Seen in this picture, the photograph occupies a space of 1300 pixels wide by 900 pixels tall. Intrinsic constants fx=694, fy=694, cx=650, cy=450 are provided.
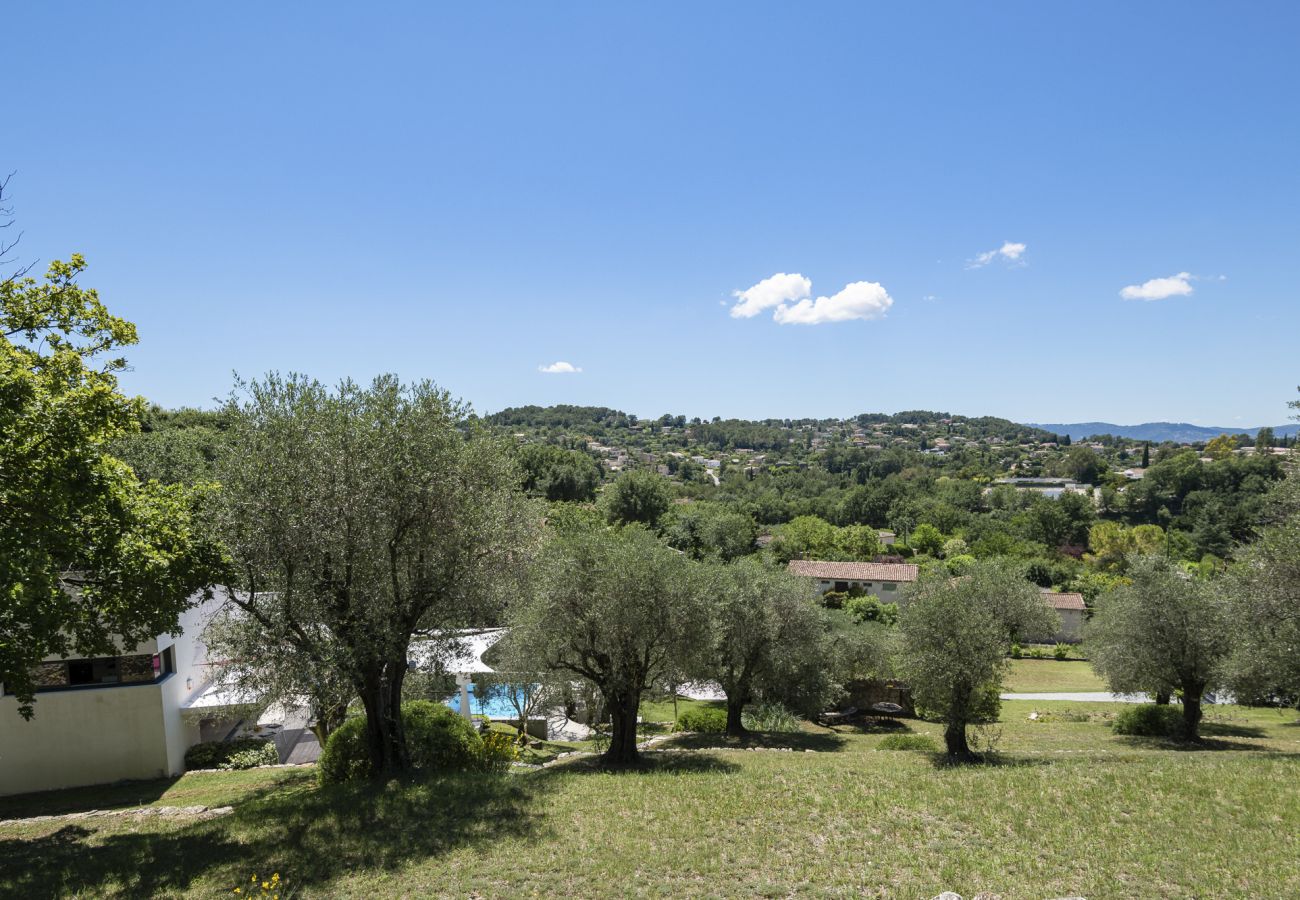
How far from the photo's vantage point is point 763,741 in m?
24.1

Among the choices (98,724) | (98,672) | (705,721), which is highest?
(98,672)

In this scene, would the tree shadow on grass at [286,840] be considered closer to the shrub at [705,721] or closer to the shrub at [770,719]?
the shrub at [705,721]

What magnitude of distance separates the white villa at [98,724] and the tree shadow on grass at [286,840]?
631 centimetres

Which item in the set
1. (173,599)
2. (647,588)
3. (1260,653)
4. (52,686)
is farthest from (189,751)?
(1260,653)

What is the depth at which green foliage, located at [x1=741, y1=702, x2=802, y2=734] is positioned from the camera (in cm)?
2698

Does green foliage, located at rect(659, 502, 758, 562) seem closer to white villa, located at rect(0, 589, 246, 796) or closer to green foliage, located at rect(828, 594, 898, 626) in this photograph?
green foliage, located at rect(828, 594, 898, 626)

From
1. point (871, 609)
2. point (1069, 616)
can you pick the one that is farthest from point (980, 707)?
point (1069, 616)

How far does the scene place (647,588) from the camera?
17.9 meters

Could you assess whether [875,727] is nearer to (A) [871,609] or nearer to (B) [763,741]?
(B) [763,741]

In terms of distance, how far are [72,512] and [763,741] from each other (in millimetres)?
20666

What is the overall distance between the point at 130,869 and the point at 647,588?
11121 mm

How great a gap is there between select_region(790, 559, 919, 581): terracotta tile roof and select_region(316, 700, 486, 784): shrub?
53.9m

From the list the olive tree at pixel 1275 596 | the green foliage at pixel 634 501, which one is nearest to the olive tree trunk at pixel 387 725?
the olive tree at pixel 1275 596

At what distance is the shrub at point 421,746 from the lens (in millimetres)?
15984
